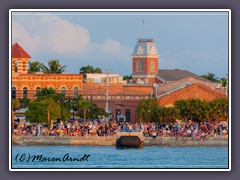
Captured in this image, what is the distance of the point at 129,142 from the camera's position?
108 feet

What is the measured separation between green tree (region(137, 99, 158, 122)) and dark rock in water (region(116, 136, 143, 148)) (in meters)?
7.38

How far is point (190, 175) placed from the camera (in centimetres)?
2314

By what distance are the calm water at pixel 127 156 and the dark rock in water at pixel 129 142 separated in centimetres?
23

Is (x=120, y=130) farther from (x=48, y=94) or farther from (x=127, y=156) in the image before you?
(x=48, y=94)

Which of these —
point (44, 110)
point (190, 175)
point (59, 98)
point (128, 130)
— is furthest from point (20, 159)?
point (59, 98)

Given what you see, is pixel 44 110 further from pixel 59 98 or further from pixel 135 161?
pixel 135 161

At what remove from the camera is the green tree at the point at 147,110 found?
42.1 metres

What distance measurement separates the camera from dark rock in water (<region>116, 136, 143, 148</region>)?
33.0 metres

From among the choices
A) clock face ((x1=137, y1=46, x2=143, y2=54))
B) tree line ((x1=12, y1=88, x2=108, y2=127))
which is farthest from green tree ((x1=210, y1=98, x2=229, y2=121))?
clock face ((x1=137, y1=46, x2=143, y2=54))

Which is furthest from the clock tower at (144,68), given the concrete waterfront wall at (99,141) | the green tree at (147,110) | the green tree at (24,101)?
the concrete waterfront wall at (99,141)

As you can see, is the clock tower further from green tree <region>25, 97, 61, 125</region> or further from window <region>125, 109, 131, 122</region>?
green tree <region>25, 97, 61, 125</region>

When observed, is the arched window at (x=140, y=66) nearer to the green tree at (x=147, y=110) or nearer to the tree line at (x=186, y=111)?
the green tree at (x=147, y=110)

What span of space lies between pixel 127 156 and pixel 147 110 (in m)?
13.7
